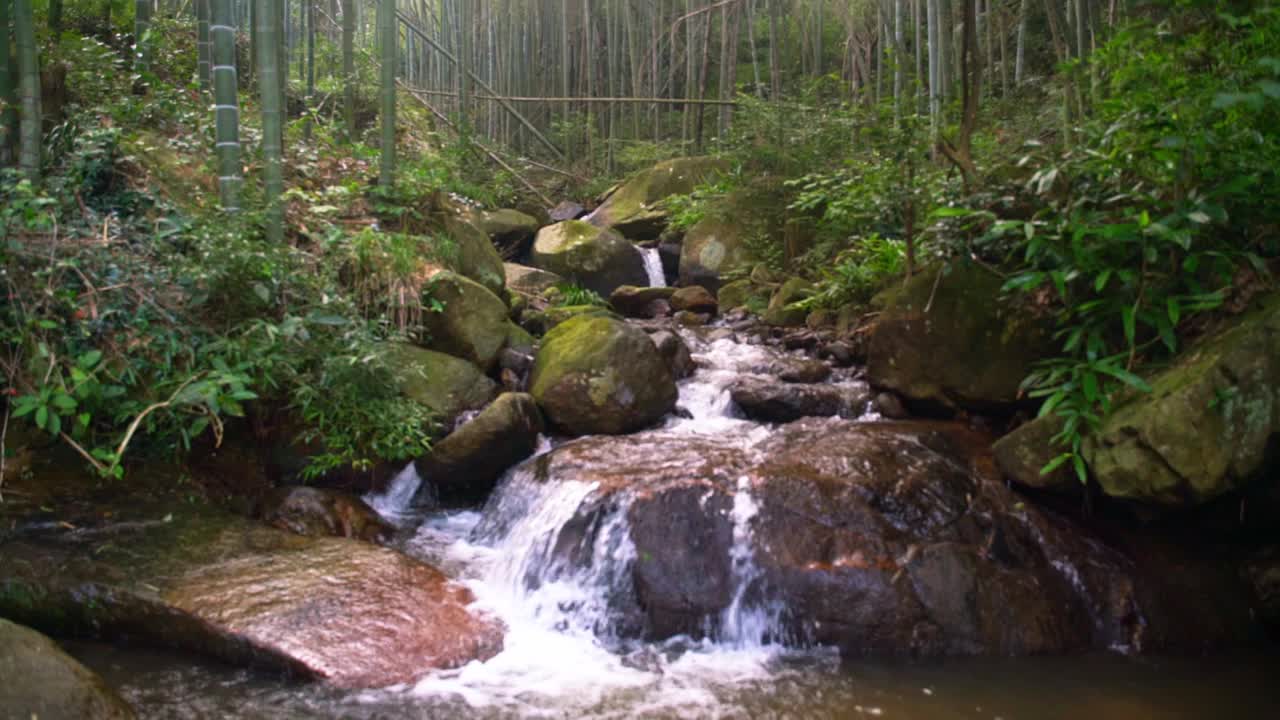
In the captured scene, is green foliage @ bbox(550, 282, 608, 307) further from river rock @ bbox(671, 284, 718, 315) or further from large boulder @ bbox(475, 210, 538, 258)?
large boulder @ bbox(475, 210, 538, 258)

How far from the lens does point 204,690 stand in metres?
3.21

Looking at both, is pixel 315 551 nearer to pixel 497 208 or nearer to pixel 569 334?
pixel 569 334

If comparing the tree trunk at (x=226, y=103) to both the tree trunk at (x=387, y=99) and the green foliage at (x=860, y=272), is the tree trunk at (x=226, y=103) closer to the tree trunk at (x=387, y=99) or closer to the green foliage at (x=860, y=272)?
the tree trunk at (x=387, y=99)

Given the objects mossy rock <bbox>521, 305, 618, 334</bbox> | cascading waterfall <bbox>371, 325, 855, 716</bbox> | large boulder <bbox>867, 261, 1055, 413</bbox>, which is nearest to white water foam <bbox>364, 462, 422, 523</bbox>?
cascading waterfall <bbox>371, 325, 855, 716</bbox>

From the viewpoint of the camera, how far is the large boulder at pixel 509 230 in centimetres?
1030

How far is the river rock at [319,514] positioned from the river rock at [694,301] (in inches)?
205

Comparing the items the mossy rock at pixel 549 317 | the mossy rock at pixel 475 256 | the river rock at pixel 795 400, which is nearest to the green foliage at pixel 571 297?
the mossy rock at pixel 549 317

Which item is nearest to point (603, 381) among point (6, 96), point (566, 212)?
point (6, 96)

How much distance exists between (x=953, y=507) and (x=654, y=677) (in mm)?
1837

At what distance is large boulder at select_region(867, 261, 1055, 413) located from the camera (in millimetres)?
5000

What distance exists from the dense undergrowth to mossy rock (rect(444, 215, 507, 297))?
0.64 meters

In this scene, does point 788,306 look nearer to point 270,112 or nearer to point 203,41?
point 270,112

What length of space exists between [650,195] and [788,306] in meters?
4.60

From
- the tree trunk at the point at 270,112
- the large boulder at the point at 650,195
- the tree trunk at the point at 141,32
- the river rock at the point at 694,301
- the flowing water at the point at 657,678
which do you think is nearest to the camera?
the flowing water at the point at 657,678
